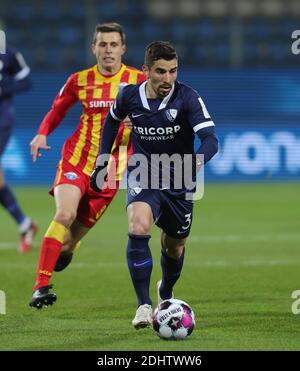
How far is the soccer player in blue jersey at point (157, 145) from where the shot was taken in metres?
6.36

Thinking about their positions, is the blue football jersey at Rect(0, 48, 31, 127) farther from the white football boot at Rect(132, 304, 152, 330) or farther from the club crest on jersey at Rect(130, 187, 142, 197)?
the white football boot at Rect(132, 304, 152, 330)

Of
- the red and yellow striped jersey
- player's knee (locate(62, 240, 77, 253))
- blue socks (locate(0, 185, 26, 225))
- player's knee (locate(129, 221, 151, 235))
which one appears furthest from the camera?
blue socks (locate(0, 185, 26, 225))

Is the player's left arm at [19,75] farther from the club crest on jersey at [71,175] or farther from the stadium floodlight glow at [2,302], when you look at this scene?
Answer: the club crest on jersey at [71,175]

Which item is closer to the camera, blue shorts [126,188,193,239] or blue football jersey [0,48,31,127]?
blue shorts [126,188,193,239]

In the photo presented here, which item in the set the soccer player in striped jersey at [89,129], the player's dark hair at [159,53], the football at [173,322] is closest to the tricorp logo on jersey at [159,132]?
the player's dark hair at [159,53]

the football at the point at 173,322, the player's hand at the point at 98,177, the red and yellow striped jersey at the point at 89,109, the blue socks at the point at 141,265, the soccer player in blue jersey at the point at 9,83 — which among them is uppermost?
the soccer player in blue jersey at the point at 9,83

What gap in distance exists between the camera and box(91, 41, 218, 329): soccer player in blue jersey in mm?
6355

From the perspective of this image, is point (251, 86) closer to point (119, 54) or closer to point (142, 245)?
point (119, 54)

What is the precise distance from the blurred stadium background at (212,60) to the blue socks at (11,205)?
845cm

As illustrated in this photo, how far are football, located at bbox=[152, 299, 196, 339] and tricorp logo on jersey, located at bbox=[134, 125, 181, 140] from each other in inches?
46.7

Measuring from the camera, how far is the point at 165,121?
6.54 metres

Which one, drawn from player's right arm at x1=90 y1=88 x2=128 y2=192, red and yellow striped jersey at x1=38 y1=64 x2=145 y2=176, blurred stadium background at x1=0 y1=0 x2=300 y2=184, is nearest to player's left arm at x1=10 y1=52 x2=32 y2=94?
red and yellow striped jersey at x1=38 y1=64 x2=145 y2=176
